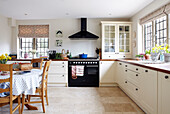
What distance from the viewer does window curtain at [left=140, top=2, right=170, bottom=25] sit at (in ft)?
9.10

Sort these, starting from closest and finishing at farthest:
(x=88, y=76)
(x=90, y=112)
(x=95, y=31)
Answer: (x=90, y=112) → (x=88, y=76) → (x=95, y=31)

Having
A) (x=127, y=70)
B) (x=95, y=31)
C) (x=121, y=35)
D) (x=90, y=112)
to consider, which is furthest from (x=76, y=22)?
(x=90, y=112)

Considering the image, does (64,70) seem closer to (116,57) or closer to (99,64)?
(99,64)

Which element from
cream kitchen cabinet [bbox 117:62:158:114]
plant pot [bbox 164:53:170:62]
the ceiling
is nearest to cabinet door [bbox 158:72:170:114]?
cream kitchen cabinet [bbox 117:62:158:114]

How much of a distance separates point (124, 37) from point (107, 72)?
1.37 meters

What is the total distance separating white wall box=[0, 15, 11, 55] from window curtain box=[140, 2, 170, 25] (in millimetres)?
4550

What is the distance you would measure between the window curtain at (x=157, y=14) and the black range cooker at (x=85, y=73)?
180 cm

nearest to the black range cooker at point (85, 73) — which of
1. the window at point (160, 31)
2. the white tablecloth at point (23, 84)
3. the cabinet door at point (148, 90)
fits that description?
the window at point (160, 31)

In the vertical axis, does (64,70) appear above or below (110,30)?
below

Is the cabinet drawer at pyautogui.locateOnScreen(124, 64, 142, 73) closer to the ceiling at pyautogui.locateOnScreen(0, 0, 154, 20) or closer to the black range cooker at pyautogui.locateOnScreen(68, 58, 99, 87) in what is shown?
the black range cooker at pyautogui.locateOnScreen(68, 58, 99, 87)

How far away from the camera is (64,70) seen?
4.25 m

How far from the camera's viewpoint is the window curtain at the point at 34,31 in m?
5.01

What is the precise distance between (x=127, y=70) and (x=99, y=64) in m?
1.15

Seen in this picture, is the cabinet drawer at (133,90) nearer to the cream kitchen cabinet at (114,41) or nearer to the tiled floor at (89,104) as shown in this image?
the tiled floor at (89,104)
